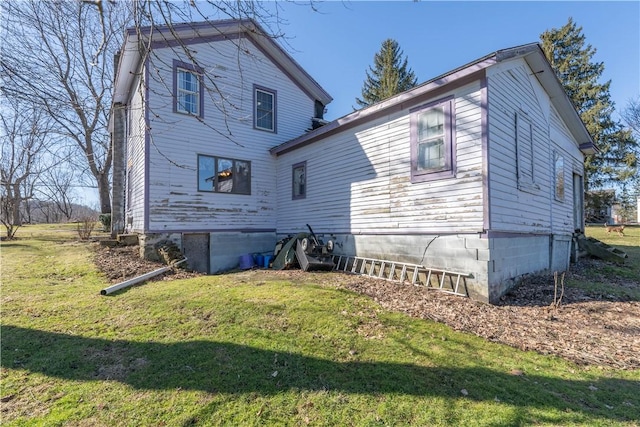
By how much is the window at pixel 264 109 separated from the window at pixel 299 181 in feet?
7.55

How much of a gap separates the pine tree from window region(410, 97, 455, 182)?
24254 mm

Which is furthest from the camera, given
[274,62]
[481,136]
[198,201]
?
Answer: [274,62]

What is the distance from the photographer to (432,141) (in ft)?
23.9

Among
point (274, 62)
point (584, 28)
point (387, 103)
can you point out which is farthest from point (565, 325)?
point (584, 28)

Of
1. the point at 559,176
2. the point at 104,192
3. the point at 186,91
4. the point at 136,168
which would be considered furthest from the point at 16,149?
the point at 559,176

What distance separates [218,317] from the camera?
195 inches

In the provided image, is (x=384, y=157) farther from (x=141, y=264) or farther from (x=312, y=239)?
(x=141, y=264)

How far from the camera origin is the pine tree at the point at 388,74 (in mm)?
30125

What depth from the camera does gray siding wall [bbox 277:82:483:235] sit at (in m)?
6.61

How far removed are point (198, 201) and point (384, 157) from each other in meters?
6.34

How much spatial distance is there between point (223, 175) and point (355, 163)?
194 inches

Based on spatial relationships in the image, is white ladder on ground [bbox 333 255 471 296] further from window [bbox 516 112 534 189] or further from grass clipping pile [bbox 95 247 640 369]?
window [bbox 516 112 534 189]

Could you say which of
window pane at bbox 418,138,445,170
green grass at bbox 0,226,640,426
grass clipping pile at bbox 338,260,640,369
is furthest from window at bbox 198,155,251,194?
window pane at bbox 418,138,445,170

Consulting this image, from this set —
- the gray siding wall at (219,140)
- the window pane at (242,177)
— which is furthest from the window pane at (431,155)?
the window pane at (242,177)
